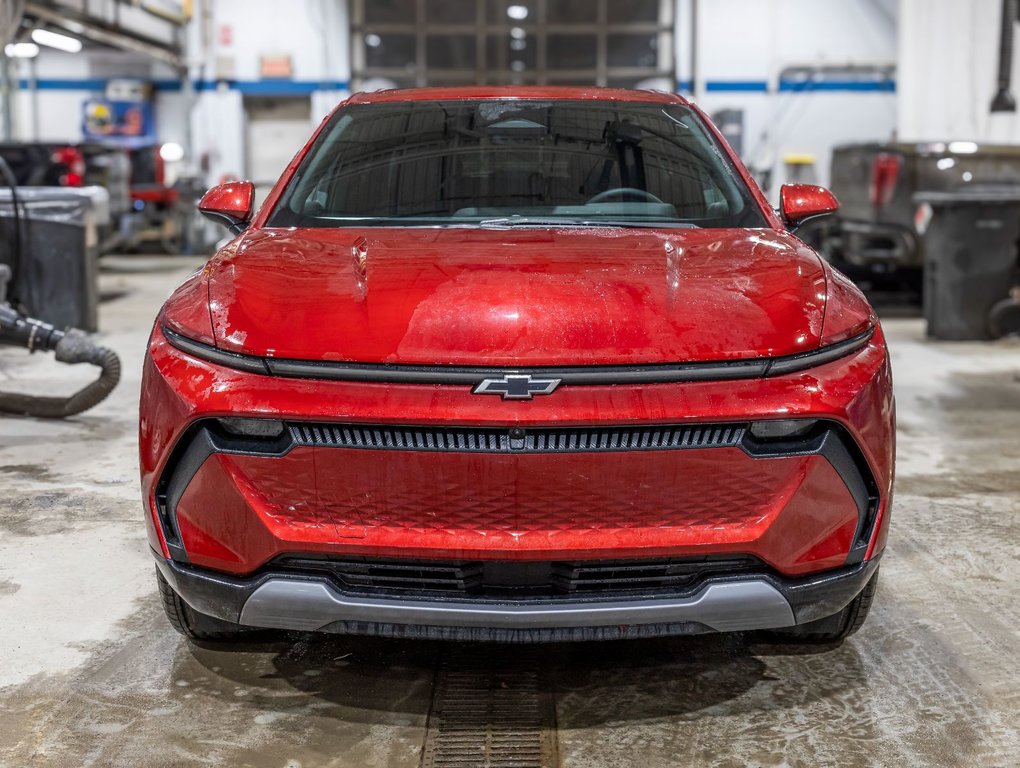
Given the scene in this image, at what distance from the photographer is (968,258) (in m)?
8.52

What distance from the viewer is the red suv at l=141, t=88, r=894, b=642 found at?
214cm

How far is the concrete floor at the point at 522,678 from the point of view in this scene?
2334 mm

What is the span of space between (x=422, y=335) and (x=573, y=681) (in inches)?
37.1

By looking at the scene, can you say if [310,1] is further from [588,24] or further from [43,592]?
[43,592]

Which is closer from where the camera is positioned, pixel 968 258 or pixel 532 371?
pixel 532 371

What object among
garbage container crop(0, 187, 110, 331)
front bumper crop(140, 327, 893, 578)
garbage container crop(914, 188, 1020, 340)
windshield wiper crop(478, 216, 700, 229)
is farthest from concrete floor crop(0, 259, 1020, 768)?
garbage container crop(914, 188, 1020, 340)

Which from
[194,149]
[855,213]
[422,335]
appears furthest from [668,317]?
[194,149]

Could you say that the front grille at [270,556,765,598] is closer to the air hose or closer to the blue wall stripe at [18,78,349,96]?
the air hose

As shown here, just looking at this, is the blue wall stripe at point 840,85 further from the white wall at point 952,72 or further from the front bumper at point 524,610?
the front bumper at point 524,610

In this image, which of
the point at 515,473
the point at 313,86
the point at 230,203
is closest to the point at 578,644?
the point at 515,473

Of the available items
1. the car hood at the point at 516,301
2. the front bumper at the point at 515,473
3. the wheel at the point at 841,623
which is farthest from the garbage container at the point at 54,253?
the wheel at the point at 841,623

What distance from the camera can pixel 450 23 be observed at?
66.0ft

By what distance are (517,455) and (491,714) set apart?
2.22ft

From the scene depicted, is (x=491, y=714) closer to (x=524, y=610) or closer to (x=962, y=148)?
(x=524, y=610)
